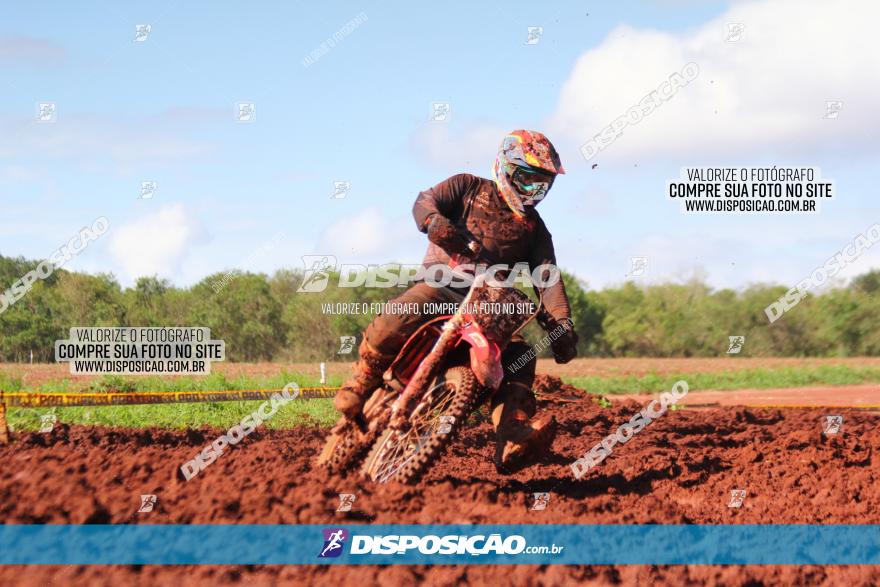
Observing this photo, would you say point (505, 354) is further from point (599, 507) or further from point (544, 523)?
point (544, 523)

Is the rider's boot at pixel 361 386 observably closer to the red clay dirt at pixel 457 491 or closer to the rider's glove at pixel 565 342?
the red clay dirt at pixel 457 491

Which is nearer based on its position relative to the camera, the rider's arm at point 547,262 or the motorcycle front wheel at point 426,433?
the motorcycle front wheel at point 426,433

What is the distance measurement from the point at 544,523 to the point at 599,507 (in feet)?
3.21

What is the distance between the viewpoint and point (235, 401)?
1417 centimetres

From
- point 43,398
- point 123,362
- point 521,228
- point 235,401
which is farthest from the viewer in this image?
point 123,362

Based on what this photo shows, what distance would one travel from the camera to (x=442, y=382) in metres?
6.73

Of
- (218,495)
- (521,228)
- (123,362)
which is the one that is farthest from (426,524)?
(123,362)

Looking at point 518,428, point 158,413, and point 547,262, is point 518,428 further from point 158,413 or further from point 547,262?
point 158,413

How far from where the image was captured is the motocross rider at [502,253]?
684cm

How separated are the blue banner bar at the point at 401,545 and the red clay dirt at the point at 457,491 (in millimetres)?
130

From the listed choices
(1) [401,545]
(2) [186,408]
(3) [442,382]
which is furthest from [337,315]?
(1) [401,545]

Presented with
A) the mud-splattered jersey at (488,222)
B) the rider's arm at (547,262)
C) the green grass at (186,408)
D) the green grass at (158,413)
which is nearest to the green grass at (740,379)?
the green grass at (186,408)

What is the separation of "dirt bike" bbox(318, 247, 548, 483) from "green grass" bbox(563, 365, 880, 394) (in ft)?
59.7

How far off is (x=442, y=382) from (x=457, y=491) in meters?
0.74
